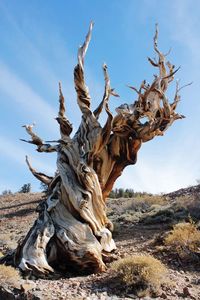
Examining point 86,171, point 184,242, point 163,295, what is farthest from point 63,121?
point 163,295

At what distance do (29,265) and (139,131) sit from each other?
327 centimetres

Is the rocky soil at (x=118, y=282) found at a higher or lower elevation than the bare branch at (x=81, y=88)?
lower

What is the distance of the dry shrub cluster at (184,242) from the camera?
7.67m

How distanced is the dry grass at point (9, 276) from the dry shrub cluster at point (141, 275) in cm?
152

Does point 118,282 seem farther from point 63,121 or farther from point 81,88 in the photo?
point 81,88

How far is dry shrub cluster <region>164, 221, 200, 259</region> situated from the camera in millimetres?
7670

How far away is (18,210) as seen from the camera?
21516 millimetres

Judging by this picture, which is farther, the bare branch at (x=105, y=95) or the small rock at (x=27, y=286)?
the bare branch at (x=105, y=95)

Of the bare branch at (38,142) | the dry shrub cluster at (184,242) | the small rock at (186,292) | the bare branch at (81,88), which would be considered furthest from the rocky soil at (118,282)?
the bare branch at (81,88)

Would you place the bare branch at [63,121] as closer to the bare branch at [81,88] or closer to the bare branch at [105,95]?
the bare branch at [81,88]

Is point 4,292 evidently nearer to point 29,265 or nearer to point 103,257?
point 29,265

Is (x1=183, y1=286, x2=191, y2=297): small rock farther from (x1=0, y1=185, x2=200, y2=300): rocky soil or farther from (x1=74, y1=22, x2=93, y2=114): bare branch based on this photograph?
(x1=74, y1=22, x2=93, y2=114): bare branch

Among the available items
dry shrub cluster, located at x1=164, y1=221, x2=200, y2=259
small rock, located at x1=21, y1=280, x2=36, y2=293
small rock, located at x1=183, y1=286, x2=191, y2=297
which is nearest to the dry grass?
small rock, located at x1=21, y1=280, x2=36, y2=293

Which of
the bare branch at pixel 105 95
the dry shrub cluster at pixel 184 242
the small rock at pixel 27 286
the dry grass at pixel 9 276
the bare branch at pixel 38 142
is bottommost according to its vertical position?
the small rock at pixel 27 286
